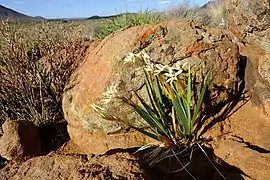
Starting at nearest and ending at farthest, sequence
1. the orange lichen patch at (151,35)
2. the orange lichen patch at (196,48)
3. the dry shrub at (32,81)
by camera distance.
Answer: the orange lichen patch at (196,48) → the orange lichen patch at (151,35) → the dry shrub at (32,81)

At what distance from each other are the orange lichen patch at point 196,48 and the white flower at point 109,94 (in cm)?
79

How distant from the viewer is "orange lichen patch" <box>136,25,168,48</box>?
4.91 meters

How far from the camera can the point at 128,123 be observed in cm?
478

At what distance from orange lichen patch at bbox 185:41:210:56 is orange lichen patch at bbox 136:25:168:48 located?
1.00 feet

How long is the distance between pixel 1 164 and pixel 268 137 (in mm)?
2683

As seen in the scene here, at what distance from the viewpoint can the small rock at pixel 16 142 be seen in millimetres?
4969

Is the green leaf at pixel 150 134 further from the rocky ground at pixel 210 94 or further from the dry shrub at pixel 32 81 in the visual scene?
the dry shrub at pixel 32 81

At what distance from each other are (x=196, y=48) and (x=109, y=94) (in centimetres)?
98

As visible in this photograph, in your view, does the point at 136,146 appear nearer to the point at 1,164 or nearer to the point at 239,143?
the point at 239,143

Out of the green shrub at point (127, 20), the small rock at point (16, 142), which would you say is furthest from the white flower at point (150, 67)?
the green shrub at point (127, 20)

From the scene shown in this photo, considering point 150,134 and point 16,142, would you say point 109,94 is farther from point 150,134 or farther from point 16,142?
point 16,142

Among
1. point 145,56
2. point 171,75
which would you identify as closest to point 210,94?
point 171,75

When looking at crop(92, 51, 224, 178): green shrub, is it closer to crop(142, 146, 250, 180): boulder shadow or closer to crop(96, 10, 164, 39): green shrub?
crop(142, 146, 250, 180): boulder shadow

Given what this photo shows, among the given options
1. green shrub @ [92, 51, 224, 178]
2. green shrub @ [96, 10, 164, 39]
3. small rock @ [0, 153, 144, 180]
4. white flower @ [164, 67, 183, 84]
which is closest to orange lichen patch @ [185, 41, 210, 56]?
green shrub @ [92, 51, 224, 178]
